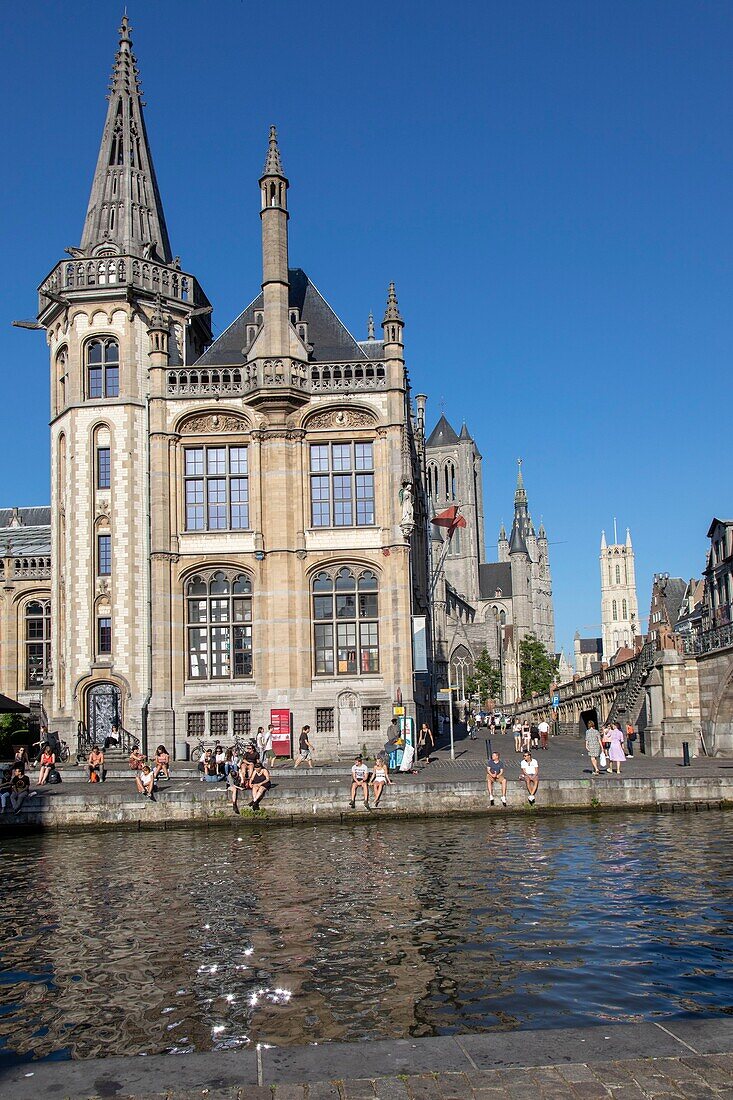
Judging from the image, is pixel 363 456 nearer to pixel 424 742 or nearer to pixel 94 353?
pixel 424 742

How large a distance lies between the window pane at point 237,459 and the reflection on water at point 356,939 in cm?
2240

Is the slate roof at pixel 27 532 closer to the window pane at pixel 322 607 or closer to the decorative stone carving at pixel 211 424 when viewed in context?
the decorative stone carving at pixel 211 424

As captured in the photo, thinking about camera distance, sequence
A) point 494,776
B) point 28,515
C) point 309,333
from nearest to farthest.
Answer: point 494,776
point 309,333
point 28,515

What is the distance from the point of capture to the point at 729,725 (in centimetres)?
3594

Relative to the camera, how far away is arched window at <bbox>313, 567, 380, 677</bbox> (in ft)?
137

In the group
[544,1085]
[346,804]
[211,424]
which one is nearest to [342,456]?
[211,424]

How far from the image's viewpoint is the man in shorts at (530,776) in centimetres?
2686

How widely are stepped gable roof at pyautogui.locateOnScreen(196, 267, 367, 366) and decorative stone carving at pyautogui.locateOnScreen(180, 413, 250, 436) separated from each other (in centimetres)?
277

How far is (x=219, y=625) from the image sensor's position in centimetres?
4228

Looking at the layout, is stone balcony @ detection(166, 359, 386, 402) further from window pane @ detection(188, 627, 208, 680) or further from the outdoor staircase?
the outdoor staircase

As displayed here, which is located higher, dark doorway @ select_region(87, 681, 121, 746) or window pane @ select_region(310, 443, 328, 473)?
window pane @ select_region(310, 443, 328, 473)

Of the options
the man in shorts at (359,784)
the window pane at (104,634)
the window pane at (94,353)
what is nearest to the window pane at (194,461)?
the window pane at (94,353)

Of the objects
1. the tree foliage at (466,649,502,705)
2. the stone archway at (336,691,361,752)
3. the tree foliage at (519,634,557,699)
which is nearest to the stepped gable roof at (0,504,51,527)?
the stone archway at (336,691,361,752)

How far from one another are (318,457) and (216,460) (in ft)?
14.2
